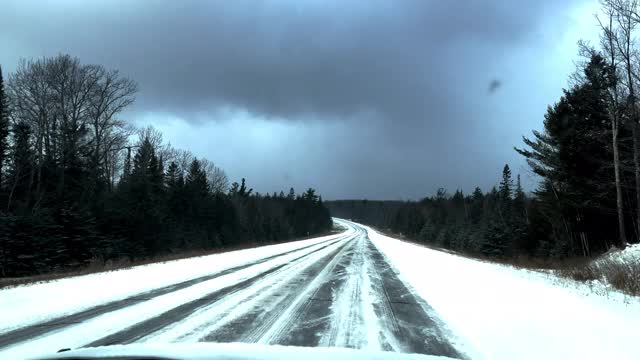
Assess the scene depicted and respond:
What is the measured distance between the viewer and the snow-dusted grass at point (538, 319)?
6391mm

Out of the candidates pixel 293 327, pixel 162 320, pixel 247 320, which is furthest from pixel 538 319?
pixel 162 320

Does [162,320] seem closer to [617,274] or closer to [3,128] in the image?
[617,274]

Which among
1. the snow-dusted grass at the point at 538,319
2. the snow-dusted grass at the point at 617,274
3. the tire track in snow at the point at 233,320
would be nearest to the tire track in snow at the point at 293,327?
the tire track in snow at the point at 233,320

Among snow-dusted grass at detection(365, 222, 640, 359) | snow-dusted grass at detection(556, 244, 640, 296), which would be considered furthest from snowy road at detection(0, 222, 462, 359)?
snow-dusted grass at detection(556, 244, 640, 296)

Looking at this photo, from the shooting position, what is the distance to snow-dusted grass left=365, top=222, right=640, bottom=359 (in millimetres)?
6391

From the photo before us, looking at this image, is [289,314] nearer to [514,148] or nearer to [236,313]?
[236,313]

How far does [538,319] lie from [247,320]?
505cm

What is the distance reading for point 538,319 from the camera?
8492 millimetres

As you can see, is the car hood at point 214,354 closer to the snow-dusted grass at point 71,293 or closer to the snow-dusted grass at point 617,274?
the snow-dusted grass at point 71,293

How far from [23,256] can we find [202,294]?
87.9ft

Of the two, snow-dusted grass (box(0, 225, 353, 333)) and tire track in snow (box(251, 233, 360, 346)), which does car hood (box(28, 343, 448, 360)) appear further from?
snow-dusted grass (box(0, 225, 353, 333))

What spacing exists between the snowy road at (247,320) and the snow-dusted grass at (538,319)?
0.52m

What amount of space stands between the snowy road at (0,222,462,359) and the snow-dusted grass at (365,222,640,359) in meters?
0.52

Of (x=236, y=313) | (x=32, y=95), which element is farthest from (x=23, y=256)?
(x=236, y=313)
